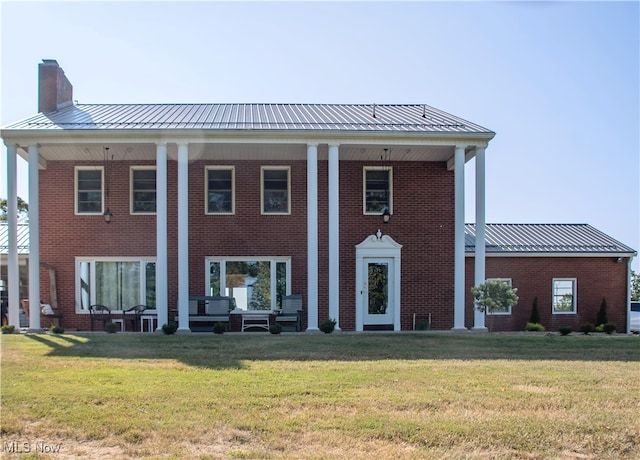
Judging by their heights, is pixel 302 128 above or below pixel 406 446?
above

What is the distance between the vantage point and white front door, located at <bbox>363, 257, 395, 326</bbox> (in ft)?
61.0

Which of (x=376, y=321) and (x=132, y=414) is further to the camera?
(x=376, y=321)

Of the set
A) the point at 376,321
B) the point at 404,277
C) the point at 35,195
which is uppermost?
the point at 35,195

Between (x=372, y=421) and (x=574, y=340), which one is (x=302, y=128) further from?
(x=372, y=421)

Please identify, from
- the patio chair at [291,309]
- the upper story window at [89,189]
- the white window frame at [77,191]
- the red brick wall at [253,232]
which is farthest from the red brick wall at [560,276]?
the upper story window at [89,189]

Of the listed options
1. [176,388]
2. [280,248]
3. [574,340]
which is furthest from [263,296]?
[176,388]

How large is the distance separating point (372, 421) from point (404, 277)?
483 inches

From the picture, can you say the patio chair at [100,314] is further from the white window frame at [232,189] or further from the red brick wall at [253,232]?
the white window frame at [232,189]

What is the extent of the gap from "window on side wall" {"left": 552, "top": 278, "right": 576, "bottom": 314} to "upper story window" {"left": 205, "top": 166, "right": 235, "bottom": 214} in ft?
35.7

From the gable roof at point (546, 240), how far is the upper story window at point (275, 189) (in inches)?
237

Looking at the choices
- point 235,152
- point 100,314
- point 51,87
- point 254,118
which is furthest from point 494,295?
point 51,87

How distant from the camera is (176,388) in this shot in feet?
25.9

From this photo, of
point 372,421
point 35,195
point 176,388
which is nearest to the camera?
point 372,421

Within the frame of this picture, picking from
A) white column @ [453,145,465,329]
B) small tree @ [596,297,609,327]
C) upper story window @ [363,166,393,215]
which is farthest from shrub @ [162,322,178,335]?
small tree @ [596,297,609,327]
